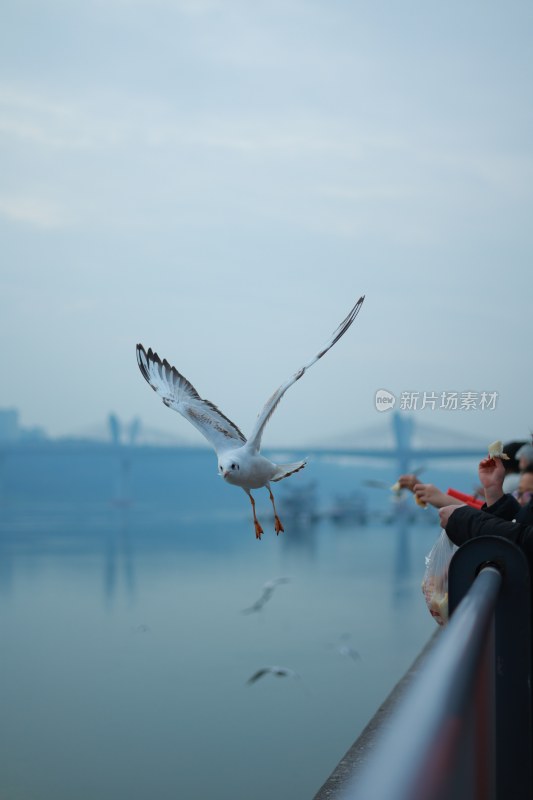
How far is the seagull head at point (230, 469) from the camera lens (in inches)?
40.3

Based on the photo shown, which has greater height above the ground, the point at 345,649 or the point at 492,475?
Result: the point at 492,475

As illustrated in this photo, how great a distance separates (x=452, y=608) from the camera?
1062 millimetres

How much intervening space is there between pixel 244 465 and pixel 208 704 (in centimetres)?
1455

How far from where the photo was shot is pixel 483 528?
1.18 meters

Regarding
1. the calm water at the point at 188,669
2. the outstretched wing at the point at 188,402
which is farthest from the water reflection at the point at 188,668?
the outstretched wing at the point at 188,402

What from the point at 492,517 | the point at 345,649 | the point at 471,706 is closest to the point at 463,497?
the point at 492,517

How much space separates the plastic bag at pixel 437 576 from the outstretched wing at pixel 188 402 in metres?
0.32

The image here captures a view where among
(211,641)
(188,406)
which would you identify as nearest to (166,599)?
(211,641)

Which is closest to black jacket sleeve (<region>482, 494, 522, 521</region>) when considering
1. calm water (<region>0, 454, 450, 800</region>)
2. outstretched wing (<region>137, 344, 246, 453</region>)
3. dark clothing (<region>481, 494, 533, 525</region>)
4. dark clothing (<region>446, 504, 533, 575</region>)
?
dark clothing (<region>481, 494, 533, 525</region>)

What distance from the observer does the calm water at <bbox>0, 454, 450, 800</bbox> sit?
41.3 feet

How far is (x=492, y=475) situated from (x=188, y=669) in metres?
16.4

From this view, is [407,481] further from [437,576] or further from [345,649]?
[345,649]

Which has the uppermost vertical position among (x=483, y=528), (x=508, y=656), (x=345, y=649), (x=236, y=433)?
(x=236, y=433)

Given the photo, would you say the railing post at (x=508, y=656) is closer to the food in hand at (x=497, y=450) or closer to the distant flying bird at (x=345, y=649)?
the food in hand at (x=497, y=450)
